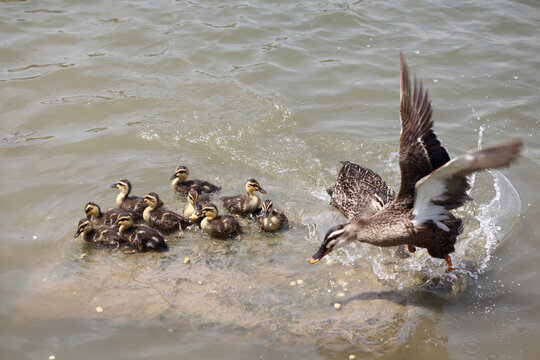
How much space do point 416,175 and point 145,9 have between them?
693 centimetres

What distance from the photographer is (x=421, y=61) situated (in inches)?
326

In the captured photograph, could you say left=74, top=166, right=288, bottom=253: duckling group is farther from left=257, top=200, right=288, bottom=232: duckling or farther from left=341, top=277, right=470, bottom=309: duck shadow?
left=341, top=277, right=470, bottom=309: duck shadow

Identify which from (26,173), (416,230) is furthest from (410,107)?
(26,173)

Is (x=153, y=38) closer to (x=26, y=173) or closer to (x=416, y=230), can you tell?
(x=26, y=173)

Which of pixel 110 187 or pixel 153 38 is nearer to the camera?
pixel 110 187

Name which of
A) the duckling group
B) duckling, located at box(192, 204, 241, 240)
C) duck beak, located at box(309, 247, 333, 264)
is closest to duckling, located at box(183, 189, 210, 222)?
the duckling group

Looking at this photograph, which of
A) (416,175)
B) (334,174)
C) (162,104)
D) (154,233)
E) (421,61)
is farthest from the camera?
(421,61)

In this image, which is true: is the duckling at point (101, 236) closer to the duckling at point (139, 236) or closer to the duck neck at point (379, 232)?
the duckling at point (139, 236)

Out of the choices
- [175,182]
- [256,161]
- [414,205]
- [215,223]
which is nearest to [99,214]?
[175,182]

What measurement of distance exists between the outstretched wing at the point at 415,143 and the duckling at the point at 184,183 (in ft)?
7.33

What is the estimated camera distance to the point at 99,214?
523cm

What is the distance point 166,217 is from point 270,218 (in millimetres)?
987

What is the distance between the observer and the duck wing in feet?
17.5

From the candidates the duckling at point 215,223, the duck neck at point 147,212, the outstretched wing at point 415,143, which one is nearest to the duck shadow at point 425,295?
the outstretched wing at point 415,143
